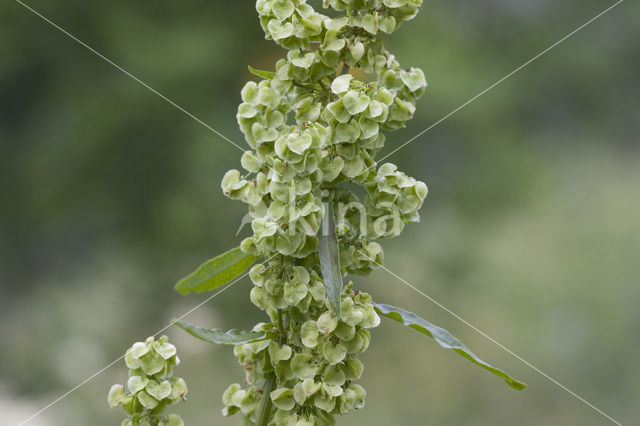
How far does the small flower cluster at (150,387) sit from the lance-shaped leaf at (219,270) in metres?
0.07

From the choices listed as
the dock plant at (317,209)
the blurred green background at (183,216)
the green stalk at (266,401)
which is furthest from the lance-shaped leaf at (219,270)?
the blurred green background at (183,216)

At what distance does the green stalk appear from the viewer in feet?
2.11

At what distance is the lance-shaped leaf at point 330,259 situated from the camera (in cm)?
59

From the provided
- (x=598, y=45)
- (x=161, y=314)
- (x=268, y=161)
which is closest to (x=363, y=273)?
(x=268, y=161)

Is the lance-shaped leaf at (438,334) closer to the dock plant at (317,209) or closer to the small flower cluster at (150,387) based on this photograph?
the dock plant at (317,209)

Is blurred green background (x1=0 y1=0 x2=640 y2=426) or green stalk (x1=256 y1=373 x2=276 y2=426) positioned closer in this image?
green stalk (x1=256 y1=373 x2=276 y2=426)

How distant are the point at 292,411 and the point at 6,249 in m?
2.29

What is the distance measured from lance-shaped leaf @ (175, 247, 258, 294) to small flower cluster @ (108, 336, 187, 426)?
7 centimetres

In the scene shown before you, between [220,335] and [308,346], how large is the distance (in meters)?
0.08

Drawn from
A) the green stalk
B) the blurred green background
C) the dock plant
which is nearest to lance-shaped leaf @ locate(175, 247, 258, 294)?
the dock plant

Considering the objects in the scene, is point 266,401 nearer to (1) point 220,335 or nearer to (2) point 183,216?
(1) point 220,335

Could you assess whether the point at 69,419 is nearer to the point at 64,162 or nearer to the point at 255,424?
the point at 64,162

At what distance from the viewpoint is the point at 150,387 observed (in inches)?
24.0

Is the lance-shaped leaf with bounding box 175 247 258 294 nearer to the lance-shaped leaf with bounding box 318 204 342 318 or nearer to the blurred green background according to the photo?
the lance-shaped leaf with bounding box 318 204 342 318
